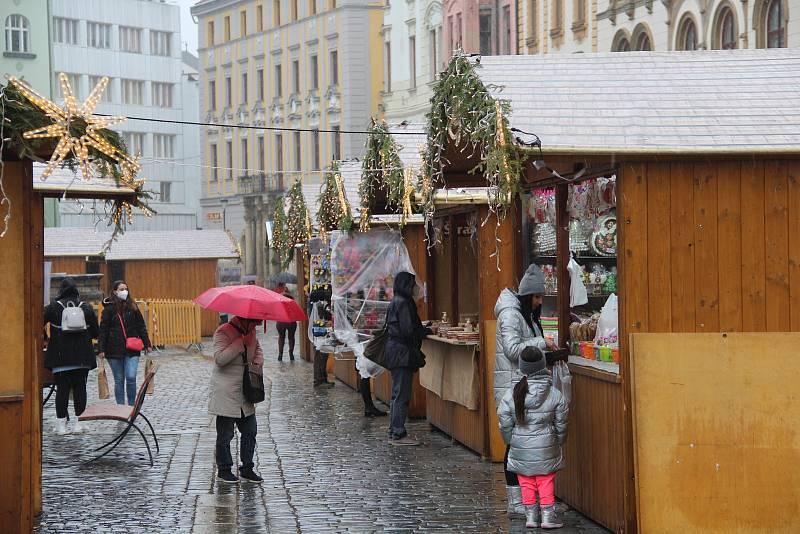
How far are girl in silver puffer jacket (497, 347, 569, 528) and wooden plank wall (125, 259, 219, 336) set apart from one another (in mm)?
31547

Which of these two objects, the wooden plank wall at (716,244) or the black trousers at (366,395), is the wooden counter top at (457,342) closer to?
the black trousers at (366,395)

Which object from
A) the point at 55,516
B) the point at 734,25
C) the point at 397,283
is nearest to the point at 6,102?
the point at 55,516

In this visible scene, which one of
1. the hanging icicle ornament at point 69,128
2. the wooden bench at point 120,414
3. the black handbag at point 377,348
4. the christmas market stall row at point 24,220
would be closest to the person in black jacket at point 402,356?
the black handbag at point 377,348

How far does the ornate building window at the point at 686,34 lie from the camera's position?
3266cm

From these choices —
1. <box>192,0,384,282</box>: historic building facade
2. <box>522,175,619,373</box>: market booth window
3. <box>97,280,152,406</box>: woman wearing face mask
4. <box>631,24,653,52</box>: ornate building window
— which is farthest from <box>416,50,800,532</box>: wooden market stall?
<box>192,0,384,282</box>: historic building facade

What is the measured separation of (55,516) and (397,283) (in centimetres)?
554

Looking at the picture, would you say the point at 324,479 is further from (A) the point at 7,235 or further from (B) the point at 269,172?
(B) the point at 269,172

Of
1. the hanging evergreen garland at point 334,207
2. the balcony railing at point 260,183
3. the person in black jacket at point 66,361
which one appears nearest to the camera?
the person in black jacket at point 66,361

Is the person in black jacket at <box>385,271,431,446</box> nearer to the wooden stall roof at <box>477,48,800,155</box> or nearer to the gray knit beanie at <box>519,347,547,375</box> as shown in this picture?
the wooden stall roof at <box>477,48,800,155</box>

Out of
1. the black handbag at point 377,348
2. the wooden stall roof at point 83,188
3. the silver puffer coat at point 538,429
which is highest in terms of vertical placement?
the wooden stall roof at point 83,188

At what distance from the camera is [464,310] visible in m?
16.9

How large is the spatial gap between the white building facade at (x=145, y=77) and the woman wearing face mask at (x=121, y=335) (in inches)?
2748

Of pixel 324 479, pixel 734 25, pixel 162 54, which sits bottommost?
pixel 324 479

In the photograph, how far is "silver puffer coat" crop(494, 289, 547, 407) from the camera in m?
10.9
